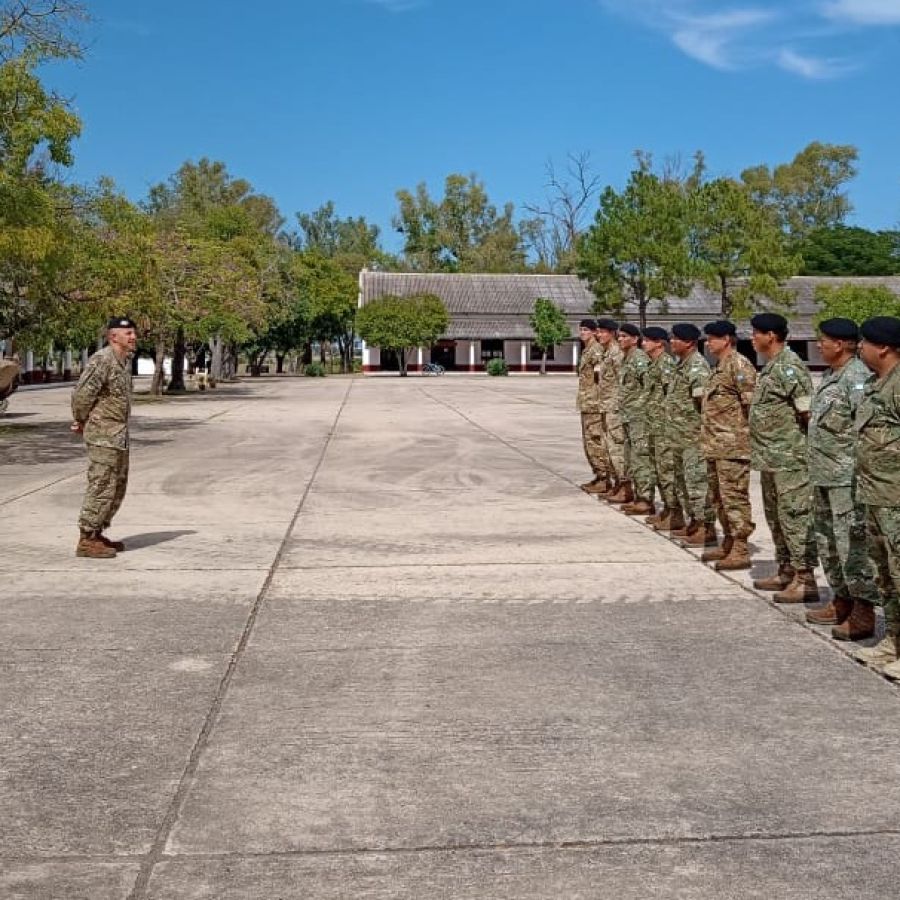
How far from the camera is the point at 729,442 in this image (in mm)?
7906

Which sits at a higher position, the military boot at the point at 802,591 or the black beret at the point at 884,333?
the black beret at the point at 884,333

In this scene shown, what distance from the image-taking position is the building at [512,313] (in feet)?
250

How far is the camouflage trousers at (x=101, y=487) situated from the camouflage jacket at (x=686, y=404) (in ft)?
Answer: 13.9

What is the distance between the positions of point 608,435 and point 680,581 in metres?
4.04

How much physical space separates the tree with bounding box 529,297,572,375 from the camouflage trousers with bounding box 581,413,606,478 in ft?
199

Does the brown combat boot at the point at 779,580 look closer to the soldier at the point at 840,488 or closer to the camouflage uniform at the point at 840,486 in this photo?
the soldier at the point at 840,488

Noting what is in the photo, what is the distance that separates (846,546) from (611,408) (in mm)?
5519

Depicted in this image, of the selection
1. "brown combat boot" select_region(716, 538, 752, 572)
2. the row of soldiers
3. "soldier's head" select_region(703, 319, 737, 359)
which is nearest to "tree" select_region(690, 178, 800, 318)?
the row of soldiers

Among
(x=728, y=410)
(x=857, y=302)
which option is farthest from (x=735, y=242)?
(x=728, y=410)

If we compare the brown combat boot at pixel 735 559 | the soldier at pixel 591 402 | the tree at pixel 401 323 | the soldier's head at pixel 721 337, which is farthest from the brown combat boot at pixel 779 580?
the tree at pixel 401 323

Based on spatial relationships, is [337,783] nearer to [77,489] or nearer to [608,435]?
[608,435]

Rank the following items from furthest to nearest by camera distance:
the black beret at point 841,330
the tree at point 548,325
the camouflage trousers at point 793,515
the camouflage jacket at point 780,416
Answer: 1. the tree at point 548,325
2. the camouflage jacket at point 780,416
3. the camouflage trousers at point 793,515
4. the black beret at point 841,330

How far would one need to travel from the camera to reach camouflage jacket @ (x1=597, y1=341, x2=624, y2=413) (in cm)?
1138

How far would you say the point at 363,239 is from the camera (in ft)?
393
